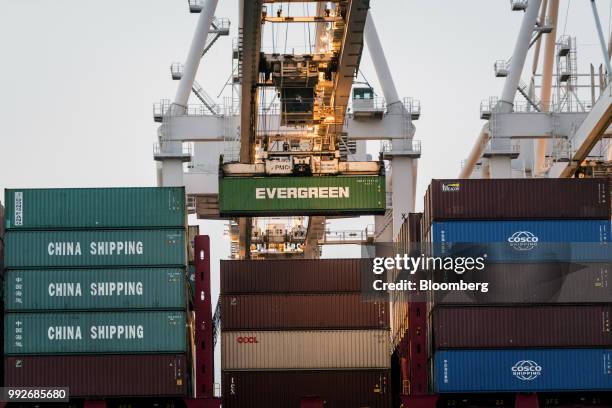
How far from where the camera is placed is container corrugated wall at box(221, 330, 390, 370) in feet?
144

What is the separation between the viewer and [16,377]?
40156mm

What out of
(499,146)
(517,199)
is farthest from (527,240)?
(499,146)

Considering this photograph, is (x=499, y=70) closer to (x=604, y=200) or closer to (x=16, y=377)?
(x=604, y=200)

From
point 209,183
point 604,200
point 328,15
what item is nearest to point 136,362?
point 328,15

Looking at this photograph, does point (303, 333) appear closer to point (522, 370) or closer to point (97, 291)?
point (97, 291)

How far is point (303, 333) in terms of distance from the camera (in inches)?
1736

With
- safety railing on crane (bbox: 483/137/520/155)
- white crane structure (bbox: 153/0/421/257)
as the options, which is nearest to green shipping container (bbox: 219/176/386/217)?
white crane structure (bbox: 153/0/421/257)

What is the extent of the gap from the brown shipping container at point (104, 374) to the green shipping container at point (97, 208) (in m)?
4.06

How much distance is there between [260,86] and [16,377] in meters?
12.0

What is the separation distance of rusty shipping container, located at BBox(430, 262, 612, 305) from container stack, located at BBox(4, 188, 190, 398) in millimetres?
8075

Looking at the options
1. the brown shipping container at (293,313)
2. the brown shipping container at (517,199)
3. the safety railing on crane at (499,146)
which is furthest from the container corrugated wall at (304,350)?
the safety railing on crane at (499,146)

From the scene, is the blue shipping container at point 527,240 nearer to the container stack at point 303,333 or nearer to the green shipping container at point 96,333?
the container stack at point 303,333

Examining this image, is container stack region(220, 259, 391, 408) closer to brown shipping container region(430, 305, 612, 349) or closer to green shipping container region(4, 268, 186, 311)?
green shipping container region(4, 268, 186, 311)

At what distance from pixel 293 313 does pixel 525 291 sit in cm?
792
